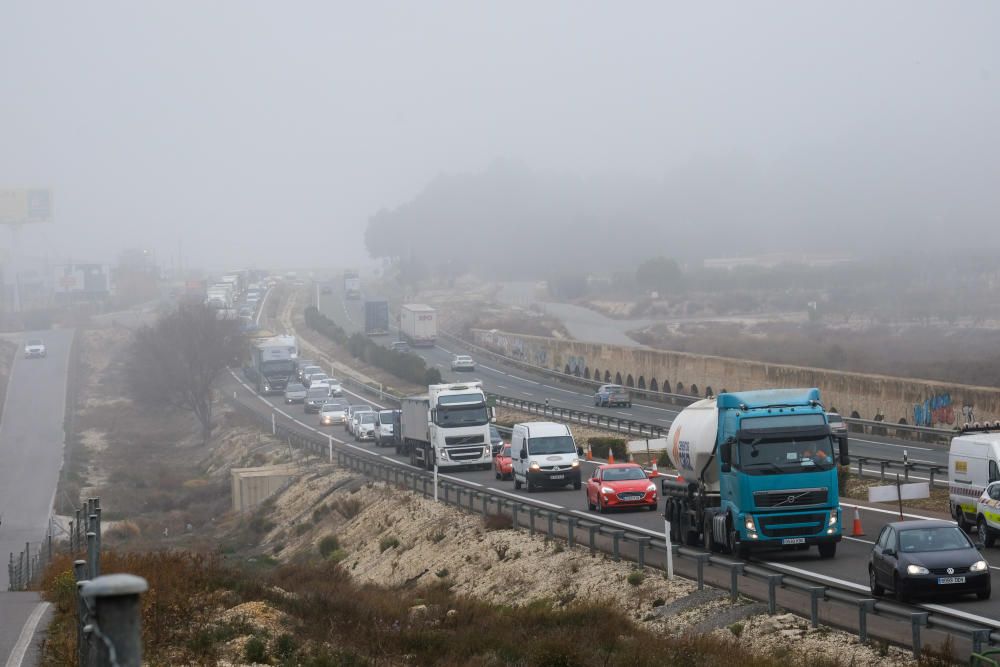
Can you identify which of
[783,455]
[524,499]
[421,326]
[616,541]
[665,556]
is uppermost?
[783,455]

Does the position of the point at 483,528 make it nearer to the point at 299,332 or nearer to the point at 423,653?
the point at 423,653

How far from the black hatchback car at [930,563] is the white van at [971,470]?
25.1ft

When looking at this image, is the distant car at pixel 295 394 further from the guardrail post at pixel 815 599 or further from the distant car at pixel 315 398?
the guardrail post at pixel 815 599

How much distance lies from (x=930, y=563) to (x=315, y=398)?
72508mm

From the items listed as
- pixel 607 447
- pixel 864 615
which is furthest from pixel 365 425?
pixel 864 615

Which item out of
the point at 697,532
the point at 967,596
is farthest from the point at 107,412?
the point at 967,596

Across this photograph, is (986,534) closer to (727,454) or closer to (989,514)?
(989,514)

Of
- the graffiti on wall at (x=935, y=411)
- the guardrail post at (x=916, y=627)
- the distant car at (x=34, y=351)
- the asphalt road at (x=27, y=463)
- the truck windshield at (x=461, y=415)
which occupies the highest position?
the guardrail post at (x=916, y=627)

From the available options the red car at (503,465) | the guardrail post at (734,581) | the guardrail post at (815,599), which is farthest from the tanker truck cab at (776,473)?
the red car at (503,465)

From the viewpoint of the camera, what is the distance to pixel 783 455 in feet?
76.9

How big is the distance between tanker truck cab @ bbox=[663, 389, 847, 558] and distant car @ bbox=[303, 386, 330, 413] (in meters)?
65.0

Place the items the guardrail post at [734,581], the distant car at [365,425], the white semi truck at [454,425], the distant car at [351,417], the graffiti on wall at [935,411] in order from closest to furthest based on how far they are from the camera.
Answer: the guardrail post at [734,581] < the white semi truck at [454,425] < the graffiti on wall at [935,411] < the distant car at [365,425] < the distant car at [351,417]

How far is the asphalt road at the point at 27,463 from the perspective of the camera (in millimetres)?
21453

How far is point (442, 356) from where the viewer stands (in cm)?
11700
